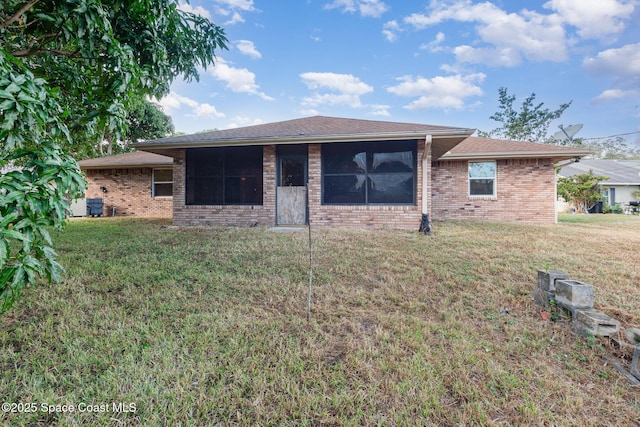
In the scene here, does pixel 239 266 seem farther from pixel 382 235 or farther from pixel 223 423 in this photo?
pixel 382 235

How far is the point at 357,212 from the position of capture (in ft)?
26.1

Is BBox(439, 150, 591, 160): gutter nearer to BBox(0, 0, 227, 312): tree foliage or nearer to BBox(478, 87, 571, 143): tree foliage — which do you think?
BBox(0, 0, 227, 312): tree foliage

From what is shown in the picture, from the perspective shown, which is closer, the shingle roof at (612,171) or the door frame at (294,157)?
the door frame at (294,157)

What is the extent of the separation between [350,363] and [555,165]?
12.0 meters

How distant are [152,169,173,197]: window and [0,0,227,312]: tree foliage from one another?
28.4ft

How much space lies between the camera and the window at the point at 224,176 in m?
8.73

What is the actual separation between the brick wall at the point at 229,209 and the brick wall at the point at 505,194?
630 cm

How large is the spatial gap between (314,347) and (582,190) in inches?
756

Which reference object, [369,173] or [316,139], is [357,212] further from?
[316,139]

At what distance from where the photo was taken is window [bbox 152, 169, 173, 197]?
1266cm

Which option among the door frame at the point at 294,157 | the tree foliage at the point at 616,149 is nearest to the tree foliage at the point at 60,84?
the door frame at the point at 294,157

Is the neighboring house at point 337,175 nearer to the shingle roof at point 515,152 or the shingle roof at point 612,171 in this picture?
the shingle roof at point 515,152

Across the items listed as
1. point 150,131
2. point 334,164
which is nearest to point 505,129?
point 334,164

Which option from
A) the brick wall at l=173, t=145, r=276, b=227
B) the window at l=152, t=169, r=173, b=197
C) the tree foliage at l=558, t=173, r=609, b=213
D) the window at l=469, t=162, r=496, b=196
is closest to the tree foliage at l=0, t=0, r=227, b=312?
the brick wall at l=173, t=145, r=276, b=227
